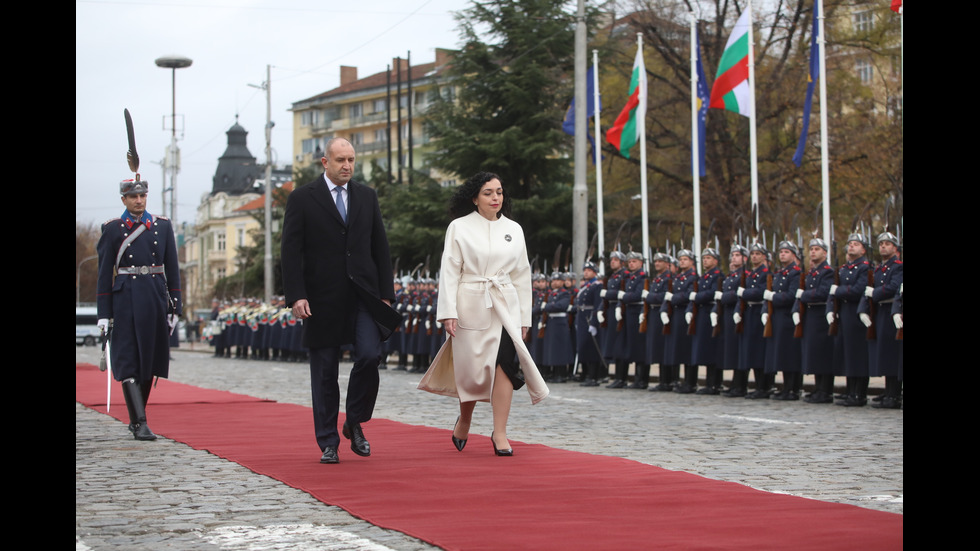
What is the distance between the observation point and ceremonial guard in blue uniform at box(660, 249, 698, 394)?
1694 cm

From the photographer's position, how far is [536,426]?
11109mm

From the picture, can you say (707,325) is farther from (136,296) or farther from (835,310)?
(136,296)

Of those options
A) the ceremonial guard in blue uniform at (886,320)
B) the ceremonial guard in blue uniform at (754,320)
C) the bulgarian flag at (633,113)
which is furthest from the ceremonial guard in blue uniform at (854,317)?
the bulgarian flag at (633,113)

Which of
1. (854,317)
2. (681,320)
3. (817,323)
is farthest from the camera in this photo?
(681,320)

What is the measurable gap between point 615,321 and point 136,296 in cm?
978

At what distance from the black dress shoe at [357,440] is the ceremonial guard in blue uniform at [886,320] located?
22.6ft

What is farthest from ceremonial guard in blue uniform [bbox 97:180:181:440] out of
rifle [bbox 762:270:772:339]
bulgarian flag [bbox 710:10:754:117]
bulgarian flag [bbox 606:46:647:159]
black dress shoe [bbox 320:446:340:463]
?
bulgarian flag [bbox 606:46:647:159]

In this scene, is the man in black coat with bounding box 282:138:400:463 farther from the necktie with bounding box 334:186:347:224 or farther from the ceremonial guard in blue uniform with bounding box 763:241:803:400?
the ceremonial guard in blue uniform with bounding box 763:241:803:400

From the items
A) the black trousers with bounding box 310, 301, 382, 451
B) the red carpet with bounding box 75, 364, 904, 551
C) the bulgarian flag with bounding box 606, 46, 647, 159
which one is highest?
the bulgarian flag with bounding box 606, 46, 647, 159

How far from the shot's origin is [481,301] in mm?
8445

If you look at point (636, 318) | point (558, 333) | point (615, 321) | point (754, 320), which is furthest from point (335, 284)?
point (558, 333)

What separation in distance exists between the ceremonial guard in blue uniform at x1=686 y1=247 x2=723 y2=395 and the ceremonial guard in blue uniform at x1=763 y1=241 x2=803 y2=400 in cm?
121
